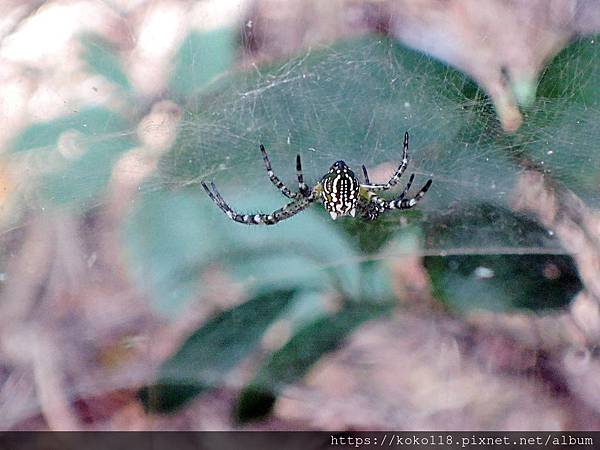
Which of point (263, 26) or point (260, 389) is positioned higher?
point (263, 26)

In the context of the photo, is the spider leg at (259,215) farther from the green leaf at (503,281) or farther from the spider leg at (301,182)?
the green leaf at (503,281)

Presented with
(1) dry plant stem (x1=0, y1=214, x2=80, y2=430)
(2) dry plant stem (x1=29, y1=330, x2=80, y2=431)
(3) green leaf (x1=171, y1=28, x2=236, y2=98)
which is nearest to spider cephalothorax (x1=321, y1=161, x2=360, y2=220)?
(3) green leaf (x1=171, y1=28, x2=236, y2=98)

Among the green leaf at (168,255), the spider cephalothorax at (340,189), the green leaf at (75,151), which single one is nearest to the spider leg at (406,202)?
the spider cephalothorax at (340,189)

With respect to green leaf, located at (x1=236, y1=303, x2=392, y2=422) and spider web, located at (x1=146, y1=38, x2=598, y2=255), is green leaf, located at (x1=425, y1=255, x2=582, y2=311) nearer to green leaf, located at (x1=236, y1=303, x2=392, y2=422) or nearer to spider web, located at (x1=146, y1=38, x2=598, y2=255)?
spider web, located at (x1=146, y1=38, x2=598, y2=255)

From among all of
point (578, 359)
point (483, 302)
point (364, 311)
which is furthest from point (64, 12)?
point (578, 359)

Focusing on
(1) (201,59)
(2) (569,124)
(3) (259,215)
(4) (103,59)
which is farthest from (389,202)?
(4) (103,59)

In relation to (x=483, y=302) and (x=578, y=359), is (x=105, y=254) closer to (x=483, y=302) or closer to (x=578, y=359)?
(x=483, y=302)
